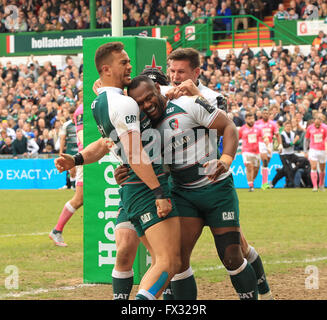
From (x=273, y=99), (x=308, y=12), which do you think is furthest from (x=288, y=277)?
(x=308, y=12)

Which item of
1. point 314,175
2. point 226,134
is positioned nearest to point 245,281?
point 226,134

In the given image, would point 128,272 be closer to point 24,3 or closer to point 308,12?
point 308,12

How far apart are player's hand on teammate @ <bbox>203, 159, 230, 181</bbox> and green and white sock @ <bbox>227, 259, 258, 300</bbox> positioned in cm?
84

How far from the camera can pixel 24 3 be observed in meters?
38.9

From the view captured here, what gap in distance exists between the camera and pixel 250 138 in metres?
23.3

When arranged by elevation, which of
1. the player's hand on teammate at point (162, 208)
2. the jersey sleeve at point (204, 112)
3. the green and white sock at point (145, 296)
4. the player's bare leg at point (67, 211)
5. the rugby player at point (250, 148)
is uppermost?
the jersey sleeve at point (204, 112)

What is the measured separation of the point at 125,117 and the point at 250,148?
1769 centimetres

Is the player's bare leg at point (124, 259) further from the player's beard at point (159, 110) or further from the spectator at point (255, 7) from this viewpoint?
the spectator at point (255, 7)

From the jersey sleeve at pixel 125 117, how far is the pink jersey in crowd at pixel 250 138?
17539 mm

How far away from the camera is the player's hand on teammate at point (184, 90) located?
6.20m

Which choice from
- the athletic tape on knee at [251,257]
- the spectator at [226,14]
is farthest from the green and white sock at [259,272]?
the spectator at [226,14]

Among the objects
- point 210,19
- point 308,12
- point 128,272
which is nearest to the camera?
point 128,272

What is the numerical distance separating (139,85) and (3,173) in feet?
71.8

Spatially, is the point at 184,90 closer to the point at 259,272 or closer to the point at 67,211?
the point at 259,272
